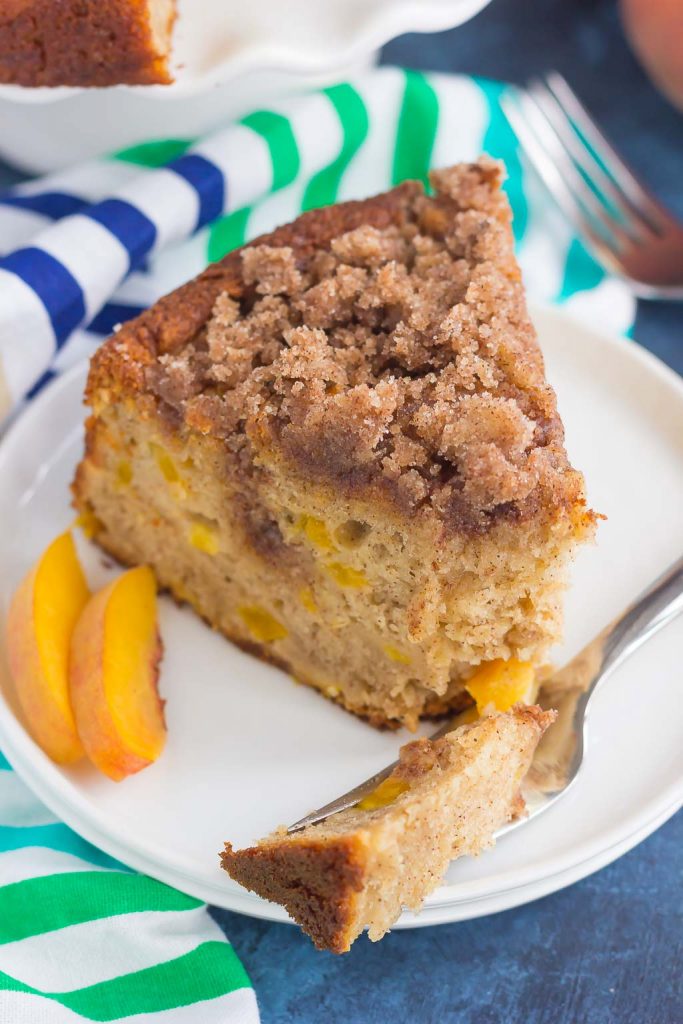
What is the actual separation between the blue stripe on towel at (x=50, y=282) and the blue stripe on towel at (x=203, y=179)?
0.47 metres

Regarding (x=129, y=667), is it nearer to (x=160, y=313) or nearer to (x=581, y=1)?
(x=160, y=313)

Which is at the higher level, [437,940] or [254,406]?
[254,406]

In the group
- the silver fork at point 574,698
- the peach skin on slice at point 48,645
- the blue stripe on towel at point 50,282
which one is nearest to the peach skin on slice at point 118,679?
the peach skin on slice at point 48,645

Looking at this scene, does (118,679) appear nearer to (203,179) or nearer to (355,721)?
(355,721)

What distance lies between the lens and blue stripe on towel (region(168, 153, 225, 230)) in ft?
11.0

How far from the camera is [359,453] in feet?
7.87

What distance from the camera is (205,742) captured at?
2.69 metres

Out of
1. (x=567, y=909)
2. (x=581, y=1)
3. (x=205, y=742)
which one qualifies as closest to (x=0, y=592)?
(x=205, y=742)

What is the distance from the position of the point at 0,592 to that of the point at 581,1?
313 cm

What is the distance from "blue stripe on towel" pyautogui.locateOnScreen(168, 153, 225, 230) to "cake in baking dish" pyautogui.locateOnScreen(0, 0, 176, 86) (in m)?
0.44

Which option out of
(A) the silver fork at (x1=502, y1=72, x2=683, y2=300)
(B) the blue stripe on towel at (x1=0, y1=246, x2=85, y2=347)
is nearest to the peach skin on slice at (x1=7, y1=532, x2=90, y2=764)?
(B) the blue stripe on towel at (x1=0, y1=246, x2=85, y2=347)

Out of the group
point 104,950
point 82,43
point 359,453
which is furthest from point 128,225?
point 104,950

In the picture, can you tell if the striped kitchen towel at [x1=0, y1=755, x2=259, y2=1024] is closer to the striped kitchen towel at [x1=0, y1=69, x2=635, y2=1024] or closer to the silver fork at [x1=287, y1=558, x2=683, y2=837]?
the striped kitchen towel at [x1=0, y1=69, x2=635, y2=1024]

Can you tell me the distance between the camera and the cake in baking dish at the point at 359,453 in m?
2.38
